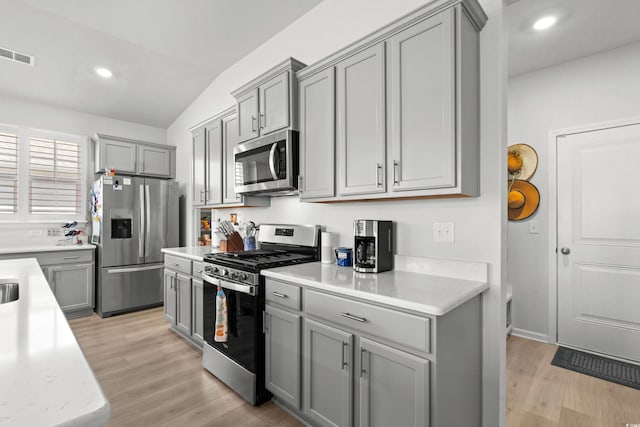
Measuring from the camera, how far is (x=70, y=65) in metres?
3.50

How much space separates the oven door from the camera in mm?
2102

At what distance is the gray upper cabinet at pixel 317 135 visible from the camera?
2191mm

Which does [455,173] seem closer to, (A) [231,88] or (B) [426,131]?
(B) [426,131]

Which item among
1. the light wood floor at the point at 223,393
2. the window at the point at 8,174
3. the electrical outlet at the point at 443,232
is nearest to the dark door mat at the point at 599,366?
the light wood floor at the point at 223,393

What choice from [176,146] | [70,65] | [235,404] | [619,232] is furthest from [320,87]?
[176,146]

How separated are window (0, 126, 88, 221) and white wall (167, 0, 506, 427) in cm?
331

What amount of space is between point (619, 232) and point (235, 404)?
11.2 feet

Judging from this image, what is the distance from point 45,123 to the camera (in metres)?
4.20

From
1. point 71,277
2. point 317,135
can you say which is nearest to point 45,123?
point 71,277

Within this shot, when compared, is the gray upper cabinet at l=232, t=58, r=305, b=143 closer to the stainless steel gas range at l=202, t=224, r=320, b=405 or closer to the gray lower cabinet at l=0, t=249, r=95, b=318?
the stainless steel gas range at l=202, t=224, r=320, b=405

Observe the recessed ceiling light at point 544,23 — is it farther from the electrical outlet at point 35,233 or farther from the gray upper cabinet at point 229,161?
the electrical outlet at point 35,233

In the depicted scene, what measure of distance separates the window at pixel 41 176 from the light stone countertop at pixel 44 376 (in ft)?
13.0

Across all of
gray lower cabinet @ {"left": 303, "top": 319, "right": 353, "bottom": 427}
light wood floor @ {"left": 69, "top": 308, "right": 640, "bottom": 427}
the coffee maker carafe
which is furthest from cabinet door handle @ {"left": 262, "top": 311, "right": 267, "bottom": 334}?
the coffee maker carafe

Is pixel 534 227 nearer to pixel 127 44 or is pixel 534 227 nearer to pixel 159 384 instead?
pixel 159 384
